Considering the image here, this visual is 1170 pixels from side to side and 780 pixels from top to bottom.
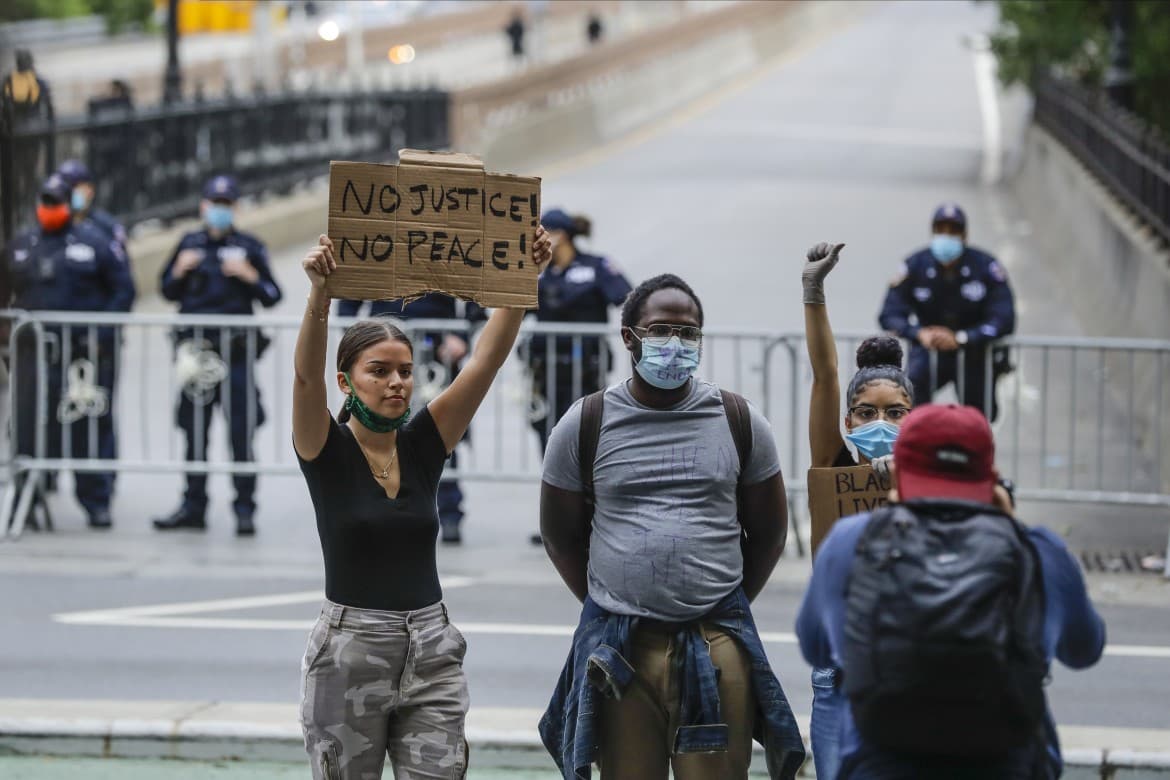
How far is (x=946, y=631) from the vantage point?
12.7ft

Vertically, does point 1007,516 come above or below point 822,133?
below

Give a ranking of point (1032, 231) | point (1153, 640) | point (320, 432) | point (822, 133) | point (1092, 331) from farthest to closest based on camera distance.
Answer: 1. point (822, 133)
2. point (1032, 231)
3. point (1092, 331)
4. point (1153, 640)
5. point (320, 432)

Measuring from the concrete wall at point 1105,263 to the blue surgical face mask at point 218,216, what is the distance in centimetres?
523

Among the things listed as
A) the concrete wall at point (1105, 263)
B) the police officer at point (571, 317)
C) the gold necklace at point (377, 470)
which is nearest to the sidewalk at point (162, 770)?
the gold necklace at point (377, 470)

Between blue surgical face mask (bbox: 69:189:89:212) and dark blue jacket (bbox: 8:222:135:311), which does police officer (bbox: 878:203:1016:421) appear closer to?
dark blue jacket (bbox: 8:222:135:311)

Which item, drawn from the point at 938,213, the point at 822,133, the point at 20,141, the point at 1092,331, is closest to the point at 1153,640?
the point at 938,213

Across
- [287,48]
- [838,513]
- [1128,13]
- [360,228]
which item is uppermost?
[287,48]

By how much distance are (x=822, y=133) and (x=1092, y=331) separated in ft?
82.9

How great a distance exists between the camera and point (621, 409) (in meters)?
5.14

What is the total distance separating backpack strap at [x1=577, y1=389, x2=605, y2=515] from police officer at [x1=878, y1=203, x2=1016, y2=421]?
18.8 feet

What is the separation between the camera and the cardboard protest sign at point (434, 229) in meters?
5.12

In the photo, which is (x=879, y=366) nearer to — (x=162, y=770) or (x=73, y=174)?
(x=162, y=770)

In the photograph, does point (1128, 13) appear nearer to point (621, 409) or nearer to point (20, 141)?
point (20, 141)

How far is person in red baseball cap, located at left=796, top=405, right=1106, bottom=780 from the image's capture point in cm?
388
